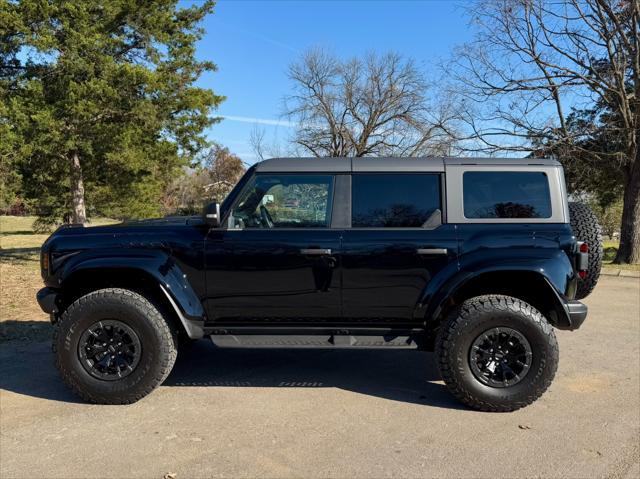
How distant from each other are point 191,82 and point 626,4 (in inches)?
451

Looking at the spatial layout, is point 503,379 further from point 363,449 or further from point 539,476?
point 363,449

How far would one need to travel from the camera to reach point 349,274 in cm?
410

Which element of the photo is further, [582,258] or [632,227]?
[632,227]

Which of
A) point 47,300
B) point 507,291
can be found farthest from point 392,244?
point 47,300

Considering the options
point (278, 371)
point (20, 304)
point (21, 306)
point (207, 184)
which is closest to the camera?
point (278, 371)

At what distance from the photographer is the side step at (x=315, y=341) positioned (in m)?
4.10

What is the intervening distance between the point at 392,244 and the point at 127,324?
220 centimetres

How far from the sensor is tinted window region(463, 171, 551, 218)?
4164 mm

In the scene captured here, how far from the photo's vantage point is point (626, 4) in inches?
526

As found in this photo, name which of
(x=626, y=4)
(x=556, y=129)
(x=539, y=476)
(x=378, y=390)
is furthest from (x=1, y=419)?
(x=626, y=4)

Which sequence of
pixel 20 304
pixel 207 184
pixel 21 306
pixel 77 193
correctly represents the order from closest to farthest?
pixel 21 306 < pixel 20 304 < pixel 77 193 < pixel 207 184

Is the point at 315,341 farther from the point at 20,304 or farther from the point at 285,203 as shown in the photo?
the point at 20,304

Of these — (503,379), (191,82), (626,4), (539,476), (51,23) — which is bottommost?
(539,476)

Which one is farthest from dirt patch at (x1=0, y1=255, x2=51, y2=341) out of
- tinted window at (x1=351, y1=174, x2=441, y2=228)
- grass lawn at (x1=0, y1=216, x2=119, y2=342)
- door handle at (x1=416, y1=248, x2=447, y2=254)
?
door handle at (x1=416, y1=248, x2=447, y2=254)
